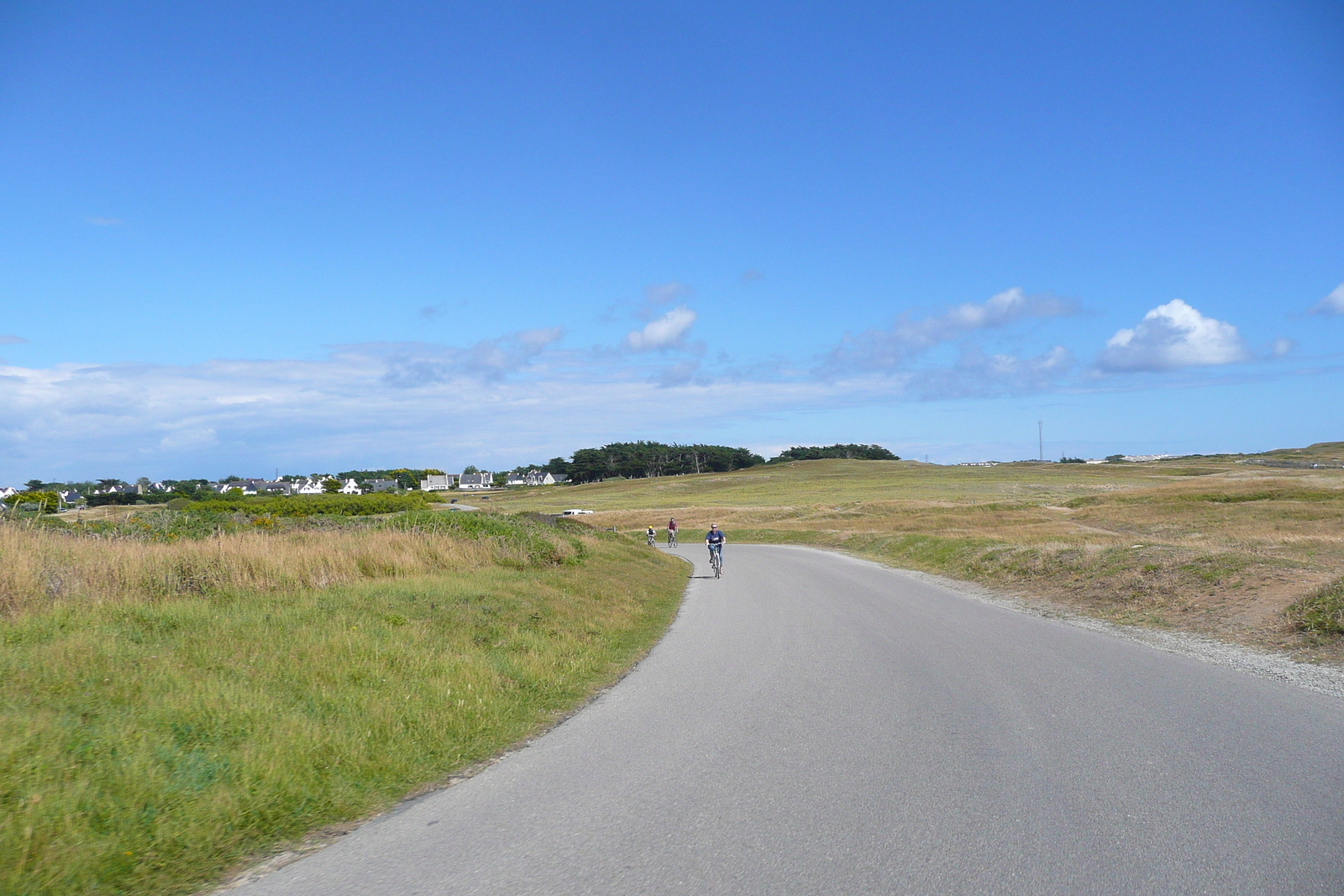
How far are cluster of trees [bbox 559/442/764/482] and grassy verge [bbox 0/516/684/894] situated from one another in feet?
487

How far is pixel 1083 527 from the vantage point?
44156mm

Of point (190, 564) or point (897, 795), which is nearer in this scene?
point (897, 795)

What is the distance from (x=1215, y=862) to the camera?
15.0 feet

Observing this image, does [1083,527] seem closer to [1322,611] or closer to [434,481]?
[1322,611]

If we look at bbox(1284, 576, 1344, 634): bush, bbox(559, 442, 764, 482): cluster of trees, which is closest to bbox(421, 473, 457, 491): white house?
bbox(559, 442, 764, 482): cluster of trees

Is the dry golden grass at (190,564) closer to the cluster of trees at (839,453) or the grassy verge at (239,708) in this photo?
the grassy verge at (239,708)

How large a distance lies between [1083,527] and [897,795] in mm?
42849

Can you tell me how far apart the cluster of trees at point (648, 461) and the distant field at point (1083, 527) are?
25083 mm

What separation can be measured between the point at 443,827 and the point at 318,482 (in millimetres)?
173894

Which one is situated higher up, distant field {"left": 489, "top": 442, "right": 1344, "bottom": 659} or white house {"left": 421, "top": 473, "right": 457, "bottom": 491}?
white house {"left": 421, "top": 473, "right": 457, "bottom": 491}

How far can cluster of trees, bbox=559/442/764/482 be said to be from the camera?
164m

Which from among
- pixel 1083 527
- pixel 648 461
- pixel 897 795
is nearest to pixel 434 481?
pixel 648 461

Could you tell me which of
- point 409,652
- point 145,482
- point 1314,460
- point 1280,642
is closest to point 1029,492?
point 1314,460

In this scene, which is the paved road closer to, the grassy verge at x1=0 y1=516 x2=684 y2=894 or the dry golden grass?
the grassy verge at x1=0 y1=516 x2=684 y2=894
